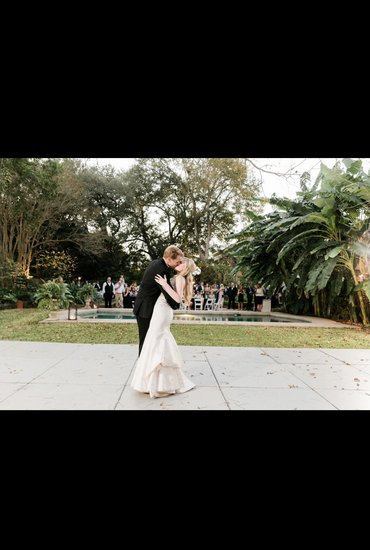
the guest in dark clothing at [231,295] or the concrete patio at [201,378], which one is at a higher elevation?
the guest in dark clothing at [231,295]

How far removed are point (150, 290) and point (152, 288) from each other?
39mm

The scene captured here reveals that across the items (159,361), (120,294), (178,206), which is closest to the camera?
(159,361)

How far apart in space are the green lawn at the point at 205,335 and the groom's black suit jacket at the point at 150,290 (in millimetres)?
3431

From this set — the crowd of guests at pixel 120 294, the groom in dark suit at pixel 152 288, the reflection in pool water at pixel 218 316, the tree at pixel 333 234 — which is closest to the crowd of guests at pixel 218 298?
the reflection in pool water at pixel 218 316

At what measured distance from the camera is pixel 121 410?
145 inches

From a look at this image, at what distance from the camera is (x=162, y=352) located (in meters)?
4.17

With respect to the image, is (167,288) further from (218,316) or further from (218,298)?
(218,298)

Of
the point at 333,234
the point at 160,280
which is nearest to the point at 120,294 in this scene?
the point at 333,234

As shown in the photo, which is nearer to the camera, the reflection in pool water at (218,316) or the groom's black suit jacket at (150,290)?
the groom's black suit jacket at (150,290)

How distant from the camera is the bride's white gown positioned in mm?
4164

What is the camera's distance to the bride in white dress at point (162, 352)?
417cm

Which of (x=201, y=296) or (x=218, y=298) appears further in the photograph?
(x=218, y=298)

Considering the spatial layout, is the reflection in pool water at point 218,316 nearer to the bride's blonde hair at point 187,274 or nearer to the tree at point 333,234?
the tree at point 333,234
